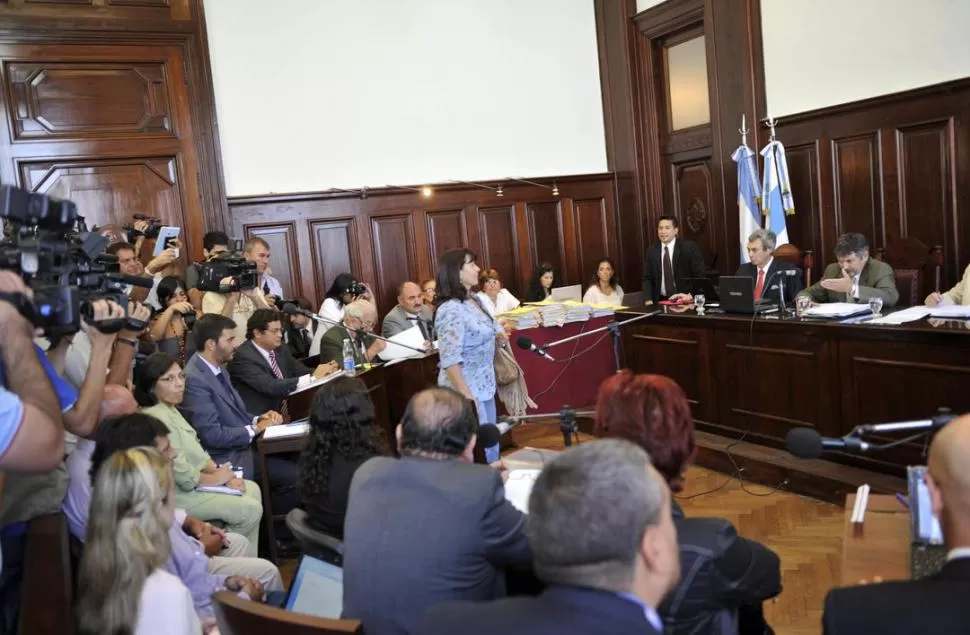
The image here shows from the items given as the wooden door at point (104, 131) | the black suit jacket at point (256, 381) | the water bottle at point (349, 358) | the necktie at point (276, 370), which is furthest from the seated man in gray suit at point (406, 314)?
the wooden door at point (104, 131)

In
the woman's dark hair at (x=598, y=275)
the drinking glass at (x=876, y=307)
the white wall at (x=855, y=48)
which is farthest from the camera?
the woman's dark hair at (x=598, y=275)

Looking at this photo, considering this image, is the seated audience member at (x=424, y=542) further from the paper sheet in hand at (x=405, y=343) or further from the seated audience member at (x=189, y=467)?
the paper sheet in hand at (x=405, y=343)

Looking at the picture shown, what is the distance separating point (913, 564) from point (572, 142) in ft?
22.8

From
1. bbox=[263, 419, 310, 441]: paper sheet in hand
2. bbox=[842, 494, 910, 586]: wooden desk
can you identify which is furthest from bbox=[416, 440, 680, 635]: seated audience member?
bbox=[263, 419, 310, 441]: paper sheet in hand

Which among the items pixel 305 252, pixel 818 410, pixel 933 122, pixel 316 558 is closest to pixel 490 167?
pixel 305 252

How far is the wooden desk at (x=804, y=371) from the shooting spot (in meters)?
3.74

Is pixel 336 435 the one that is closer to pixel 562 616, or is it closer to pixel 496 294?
pixel 562 616

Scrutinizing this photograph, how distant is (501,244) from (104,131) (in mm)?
3685

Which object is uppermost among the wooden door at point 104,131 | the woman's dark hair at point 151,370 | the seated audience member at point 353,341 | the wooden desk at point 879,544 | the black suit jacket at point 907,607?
the wooden door at point 104,131

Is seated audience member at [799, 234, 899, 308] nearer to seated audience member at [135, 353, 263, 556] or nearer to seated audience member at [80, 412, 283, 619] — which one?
seated audience member at [135, 353, 263, 556]

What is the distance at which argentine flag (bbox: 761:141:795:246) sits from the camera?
261 inches

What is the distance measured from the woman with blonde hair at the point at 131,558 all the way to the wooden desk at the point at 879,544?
1.53 meters

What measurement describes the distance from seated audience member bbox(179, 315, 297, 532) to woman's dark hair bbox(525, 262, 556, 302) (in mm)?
3946

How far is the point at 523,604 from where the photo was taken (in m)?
1.22
